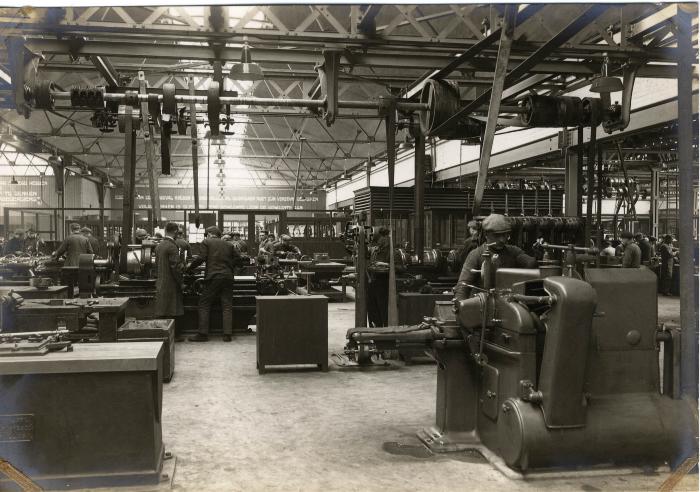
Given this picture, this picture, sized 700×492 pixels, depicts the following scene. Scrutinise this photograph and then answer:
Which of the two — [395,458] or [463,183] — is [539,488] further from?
[463,183]

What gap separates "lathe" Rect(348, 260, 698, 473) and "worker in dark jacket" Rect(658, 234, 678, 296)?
1137cm

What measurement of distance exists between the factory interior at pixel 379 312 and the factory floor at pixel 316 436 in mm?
26

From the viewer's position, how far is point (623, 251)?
957 cm

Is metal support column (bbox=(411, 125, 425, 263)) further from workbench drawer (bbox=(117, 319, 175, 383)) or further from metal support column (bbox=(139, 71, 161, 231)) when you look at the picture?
workbench drawer (bbox=(117, 319, 175, 383))

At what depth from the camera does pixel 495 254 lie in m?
3.91

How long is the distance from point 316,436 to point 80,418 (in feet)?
5.30

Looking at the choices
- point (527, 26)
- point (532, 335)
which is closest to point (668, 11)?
point (527, 26)

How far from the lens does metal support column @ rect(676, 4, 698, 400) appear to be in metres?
2.93

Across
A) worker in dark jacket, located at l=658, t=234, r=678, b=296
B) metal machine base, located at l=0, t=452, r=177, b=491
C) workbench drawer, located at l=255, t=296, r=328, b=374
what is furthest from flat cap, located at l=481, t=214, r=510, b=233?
worker in dark jacket, located at l=658, t=234, r=678, b=296

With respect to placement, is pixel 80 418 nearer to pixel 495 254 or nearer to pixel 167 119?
pixel 495 254

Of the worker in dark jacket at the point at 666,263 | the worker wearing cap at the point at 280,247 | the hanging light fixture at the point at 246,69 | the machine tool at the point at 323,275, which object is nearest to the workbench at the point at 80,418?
the hanging light fixture at the point at 246,69

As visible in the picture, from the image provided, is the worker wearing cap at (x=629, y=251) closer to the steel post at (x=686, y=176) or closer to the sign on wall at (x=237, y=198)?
the steel post at (x=686, y=176)

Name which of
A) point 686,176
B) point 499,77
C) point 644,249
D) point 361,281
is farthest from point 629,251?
point 686,176

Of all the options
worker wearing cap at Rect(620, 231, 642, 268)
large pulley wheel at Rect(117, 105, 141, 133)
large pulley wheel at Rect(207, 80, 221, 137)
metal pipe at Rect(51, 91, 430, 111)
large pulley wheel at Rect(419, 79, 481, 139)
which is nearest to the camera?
large pulley wheel at Rect(207, 80, 221, 137)
